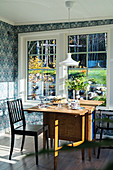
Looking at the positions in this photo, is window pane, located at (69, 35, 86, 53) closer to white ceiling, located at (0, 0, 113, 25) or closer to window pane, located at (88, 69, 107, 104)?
white ceiling, located at (0, 0, 113, 25)

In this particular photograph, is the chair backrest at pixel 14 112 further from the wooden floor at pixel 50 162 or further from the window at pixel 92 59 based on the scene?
the window at pixel 92 59

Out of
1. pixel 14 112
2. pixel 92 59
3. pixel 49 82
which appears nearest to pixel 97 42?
pixel 92 59

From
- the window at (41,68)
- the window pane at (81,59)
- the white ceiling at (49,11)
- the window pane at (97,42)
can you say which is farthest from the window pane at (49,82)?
the white ceiling at (49,11)

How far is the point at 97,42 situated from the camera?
469cm

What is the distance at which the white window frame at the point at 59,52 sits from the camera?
4496 millimetres

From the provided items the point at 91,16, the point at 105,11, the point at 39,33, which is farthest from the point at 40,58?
the point at 105,11

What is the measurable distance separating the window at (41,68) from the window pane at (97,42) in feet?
2.93

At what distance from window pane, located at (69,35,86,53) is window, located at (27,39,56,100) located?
435mm

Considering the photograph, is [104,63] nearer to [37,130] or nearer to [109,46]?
[109,46]

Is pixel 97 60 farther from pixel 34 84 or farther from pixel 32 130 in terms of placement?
pixel 32 130

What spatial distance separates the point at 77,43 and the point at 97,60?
0.63 meters

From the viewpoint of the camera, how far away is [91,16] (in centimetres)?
453

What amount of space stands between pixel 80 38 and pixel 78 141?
255 cm

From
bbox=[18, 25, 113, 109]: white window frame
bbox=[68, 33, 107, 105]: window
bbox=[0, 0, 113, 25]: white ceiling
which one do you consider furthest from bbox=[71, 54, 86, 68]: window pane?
bbox=[0, 0, 113, 25]: white ceiling
